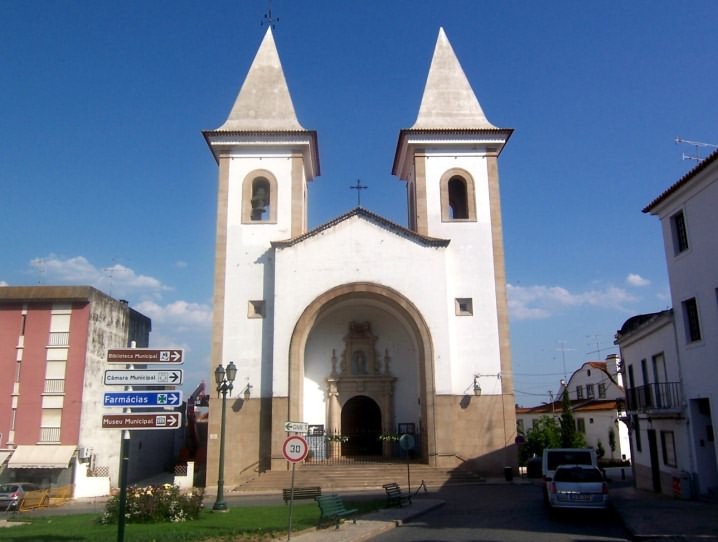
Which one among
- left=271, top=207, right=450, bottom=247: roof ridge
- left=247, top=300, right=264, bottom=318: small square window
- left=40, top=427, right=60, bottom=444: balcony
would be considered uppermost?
left=271, top=207, right=450, bottom=247: roof ridge

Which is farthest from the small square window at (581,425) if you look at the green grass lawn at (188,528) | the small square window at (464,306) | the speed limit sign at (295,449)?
the speed limit sign at (295,449)

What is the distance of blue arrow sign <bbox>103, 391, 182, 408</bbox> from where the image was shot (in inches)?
396

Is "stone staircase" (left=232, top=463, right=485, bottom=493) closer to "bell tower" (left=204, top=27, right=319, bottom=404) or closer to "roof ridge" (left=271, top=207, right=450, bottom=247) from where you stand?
"bell tower" (left=204, top=27, right=319, bottom=404)

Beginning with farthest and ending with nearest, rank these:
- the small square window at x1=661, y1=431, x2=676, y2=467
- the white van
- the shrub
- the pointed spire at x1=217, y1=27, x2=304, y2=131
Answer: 1. the pointed spire at x1=217, y1=27, x2=304, y2=131
2. the small square window at x1=661, y1=431, x2=676, y2=467
3. the white van
4. the shrub

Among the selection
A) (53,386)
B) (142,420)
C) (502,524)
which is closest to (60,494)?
→ (53,386)

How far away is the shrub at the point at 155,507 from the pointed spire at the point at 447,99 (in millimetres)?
19528

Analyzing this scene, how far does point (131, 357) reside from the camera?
10.2 meters

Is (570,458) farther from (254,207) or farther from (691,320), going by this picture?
(254,207)

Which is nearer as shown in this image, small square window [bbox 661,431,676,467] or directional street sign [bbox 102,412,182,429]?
A: directional street sign [bbox 102,412,182,429]

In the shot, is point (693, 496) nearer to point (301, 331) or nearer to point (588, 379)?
point (301, 331)

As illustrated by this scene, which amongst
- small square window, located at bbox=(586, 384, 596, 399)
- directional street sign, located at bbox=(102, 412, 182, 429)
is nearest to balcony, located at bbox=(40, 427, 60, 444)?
directional street sign, located at bbox=(102, 412, 182, 429)

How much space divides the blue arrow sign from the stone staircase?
14.1m

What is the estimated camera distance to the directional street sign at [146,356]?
10.2 meters

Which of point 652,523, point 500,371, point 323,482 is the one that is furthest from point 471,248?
point 652,523
